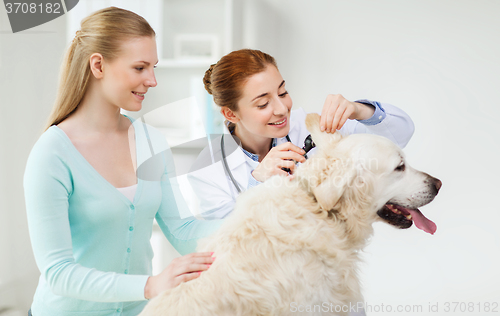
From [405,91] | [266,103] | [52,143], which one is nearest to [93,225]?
[52,143]

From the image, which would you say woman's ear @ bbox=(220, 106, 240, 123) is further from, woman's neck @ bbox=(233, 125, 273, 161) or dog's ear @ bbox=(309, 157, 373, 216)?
dog's ear @ bbox=(309, 157, 373, 216)

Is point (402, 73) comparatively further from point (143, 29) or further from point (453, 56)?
point (143, 29)

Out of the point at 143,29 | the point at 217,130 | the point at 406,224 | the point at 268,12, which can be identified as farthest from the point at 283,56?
the point at 406,224

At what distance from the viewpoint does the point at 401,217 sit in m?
1.10

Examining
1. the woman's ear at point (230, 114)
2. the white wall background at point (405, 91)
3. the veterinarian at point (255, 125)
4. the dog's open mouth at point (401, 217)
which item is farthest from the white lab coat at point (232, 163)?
the white wall background at point (405, 91)

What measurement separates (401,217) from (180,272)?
2.17 feet

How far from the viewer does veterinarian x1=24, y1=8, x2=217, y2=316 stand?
930mm

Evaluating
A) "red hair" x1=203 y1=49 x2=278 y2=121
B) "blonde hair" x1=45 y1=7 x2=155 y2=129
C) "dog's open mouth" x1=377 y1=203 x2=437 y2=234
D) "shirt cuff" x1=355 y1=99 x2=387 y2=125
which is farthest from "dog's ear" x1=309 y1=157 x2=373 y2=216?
"blonde hair" x1=45 y1=7 x2=155 y2=129

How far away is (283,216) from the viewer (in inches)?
36.8

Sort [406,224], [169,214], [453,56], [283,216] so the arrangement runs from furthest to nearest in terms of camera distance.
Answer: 1. [453,56]
2. [169,214]
3. [406,224]
4. [283,216]

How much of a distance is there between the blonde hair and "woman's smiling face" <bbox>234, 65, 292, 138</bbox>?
412 mm

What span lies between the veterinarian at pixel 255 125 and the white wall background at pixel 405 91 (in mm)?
709

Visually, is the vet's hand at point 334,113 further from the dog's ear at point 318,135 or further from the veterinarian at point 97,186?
the veterinarian at point 97,186

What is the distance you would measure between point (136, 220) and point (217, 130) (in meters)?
1.03
